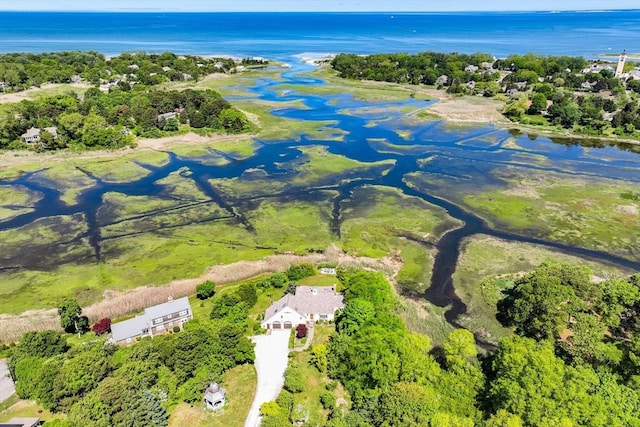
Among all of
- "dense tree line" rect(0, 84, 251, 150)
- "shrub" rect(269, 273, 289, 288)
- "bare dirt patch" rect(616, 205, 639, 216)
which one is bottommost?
"shrub" rect(269, 273, 289, 288)

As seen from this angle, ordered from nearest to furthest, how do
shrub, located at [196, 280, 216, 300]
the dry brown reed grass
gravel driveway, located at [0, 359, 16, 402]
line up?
1. gravel driveway, located at [0, 359, 16, 402]
2. the dry brown reed grass
3. shrub, located at [196, 280, 216, 300]

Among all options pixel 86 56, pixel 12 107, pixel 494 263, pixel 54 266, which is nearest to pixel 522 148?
pixel 494 263

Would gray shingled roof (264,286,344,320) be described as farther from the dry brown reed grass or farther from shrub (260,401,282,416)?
shrub (260,401,282,416)

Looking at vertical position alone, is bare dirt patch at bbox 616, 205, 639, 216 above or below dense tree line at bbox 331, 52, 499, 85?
below

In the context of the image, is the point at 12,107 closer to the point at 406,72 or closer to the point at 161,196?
the point at 161,196

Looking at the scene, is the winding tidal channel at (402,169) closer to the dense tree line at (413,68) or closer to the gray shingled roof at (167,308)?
the gray shingled roof at (167,308)

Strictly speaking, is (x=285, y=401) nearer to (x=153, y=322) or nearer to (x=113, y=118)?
(x=153, y=322)

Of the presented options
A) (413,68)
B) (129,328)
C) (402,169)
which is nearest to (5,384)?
(129,328)

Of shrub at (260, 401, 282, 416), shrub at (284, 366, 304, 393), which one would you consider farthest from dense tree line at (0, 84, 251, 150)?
shrub at (260, 401, 282, 416)
